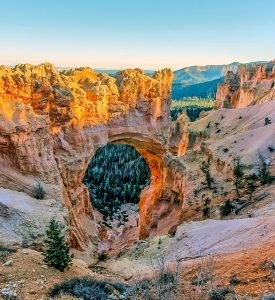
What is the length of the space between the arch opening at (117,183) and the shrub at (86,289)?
106 feet

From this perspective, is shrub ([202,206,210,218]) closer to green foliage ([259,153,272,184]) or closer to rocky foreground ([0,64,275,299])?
rocky foreground ([0,64,275,299])

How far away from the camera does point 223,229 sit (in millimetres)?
14227

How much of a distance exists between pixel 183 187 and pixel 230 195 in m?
6.89

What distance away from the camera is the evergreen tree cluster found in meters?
48.0

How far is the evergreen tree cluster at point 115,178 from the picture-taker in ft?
158

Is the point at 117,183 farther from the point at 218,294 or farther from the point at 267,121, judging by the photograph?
the point at 218,294

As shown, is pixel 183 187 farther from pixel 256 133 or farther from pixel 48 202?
pixel 48 202

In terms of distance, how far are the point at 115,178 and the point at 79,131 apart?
2937 centimetres

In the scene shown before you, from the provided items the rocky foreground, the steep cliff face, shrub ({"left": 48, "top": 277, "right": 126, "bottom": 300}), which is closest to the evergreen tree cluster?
the rocky foreground

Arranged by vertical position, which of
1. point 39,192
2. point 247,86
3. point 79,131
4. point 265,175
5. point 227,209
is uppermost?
point 247,86


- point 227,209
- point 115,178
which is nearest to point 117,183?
point 115,178

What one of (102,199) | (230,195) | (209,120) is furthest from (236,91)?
(230,195)

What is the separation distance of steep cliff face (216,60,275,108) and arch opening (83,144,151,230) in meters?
19.4

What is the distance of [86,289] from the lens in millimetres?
7324
